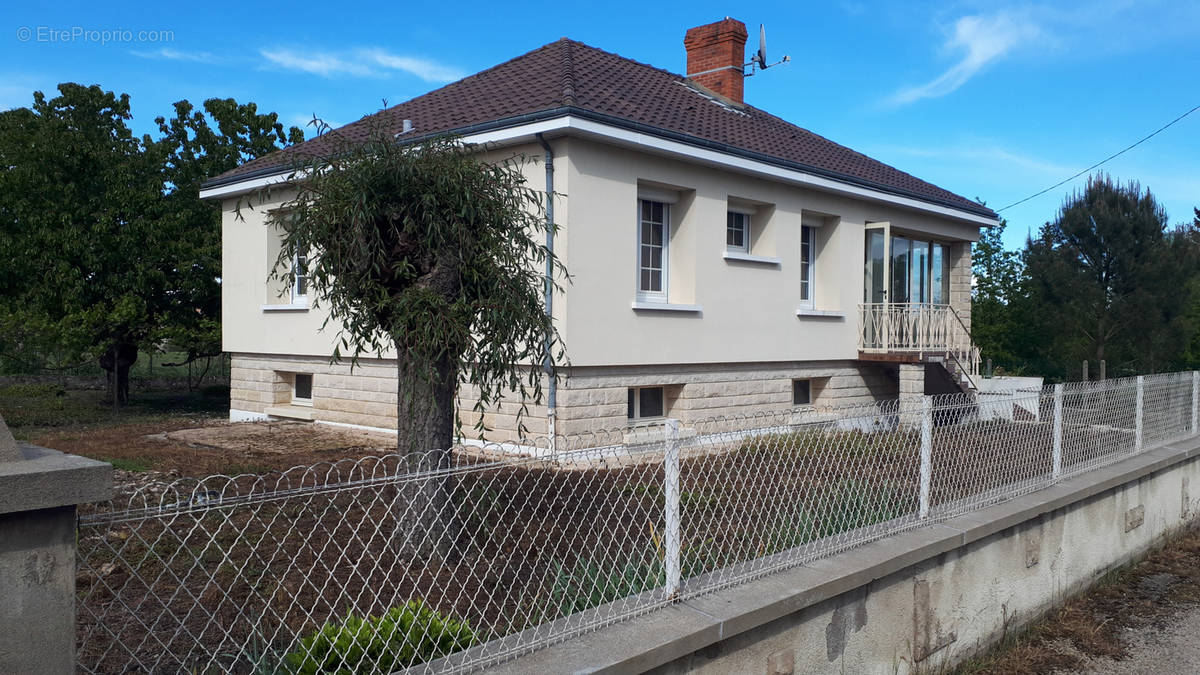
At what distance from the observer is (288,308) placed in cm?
1348

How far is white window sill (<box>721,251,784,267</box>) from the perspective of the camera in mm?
11789

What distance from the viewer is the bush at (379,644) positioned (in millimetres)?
2908

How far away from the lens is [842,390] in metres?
14.1

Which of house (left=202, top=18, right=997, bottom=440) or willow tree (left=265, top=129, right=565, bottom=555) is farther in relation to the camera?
house (left=202, top=18, right=997, bottom=440)

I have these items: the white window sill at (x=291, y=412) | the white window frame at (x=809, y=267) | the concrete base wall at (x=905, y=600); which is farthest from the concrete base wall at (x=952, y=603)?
the white window sill at (x=291, y=412)

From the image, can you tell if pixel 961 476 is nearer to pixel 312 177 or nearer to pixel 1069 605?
pixel 1069 605

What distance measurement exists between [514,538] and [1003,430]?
3884 mm

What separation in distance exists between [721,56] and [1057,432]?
11.4 meters

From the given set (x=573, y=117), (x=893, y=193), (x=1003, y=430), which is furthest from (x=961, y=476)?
(x=893, y=193)

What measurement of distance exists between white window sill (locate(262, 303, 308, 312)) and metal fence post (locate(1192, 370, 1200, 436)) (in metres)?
11.9

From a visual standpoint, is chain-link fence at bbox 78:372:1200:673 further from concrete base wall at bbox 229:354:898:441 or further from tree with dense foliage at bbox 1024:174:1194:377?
tree with dense foliage at bbox 1024:174:1194:377

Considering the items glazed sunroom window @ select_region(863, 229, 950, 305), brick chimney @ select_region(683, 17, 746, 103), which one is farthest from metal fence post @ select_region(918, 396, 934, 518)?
brick chimney @ select_region(683, 17, 746, 103)

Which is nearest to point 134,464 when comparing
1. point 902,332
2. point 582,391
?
point 582,391

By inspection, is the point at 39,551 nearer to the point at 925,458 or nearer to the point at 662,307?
the point at 925,458
